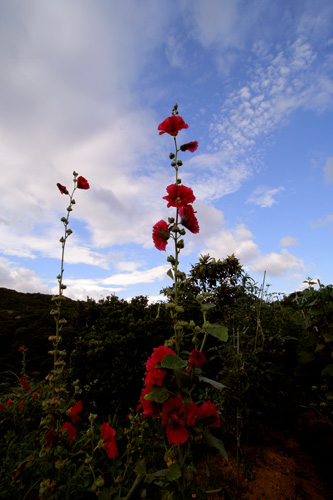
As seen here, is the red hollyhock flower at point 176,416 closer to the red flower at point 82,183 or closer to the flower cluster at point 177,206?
the flower cluster at point 177,206

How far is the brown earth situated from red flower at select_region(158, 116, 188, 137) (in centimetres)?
237

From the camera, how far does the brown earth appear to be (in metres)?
2.17

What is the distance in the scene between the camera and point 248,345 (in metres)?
3.07

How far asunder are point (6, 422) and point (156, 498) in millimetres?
1842

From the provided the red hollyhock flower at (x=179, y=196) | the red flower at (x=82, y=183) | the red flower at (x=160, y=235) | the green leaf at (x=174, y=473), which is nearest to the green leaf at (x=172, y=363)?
the green leaf at (x=174, y=473)

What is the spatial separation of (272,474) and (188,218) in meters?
2.62

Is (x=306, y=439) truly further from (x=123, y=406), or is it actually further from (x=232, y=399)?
(x=123, y=406)

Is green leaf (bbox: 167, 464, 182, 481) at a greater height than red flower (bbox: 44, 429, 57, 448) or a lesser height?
lesser

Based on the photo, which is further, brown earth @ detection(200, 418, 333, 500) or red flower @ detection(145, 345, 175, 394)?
brown earth @ detection(200, 418, 333, 500)

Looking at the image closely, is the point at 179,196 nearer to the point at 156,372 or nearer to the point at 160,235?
the point at 160,235

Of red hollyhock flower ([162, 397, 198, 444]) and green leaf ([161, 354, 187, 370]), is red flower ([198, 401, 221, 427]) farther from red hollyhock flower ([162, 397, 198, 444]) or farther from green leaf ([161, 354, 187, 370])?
green leaf ([161, 354, 187, 370])

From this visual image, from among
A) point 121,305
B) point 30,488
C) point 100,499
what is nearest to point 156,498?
point 100,499

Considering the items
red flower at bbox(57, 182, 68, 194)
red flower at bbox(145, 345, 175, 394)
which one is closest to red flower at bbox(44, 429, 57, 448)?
red flower at bbox(145, 345, 175, 394)

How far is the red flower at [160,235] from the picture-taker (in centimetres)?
113
